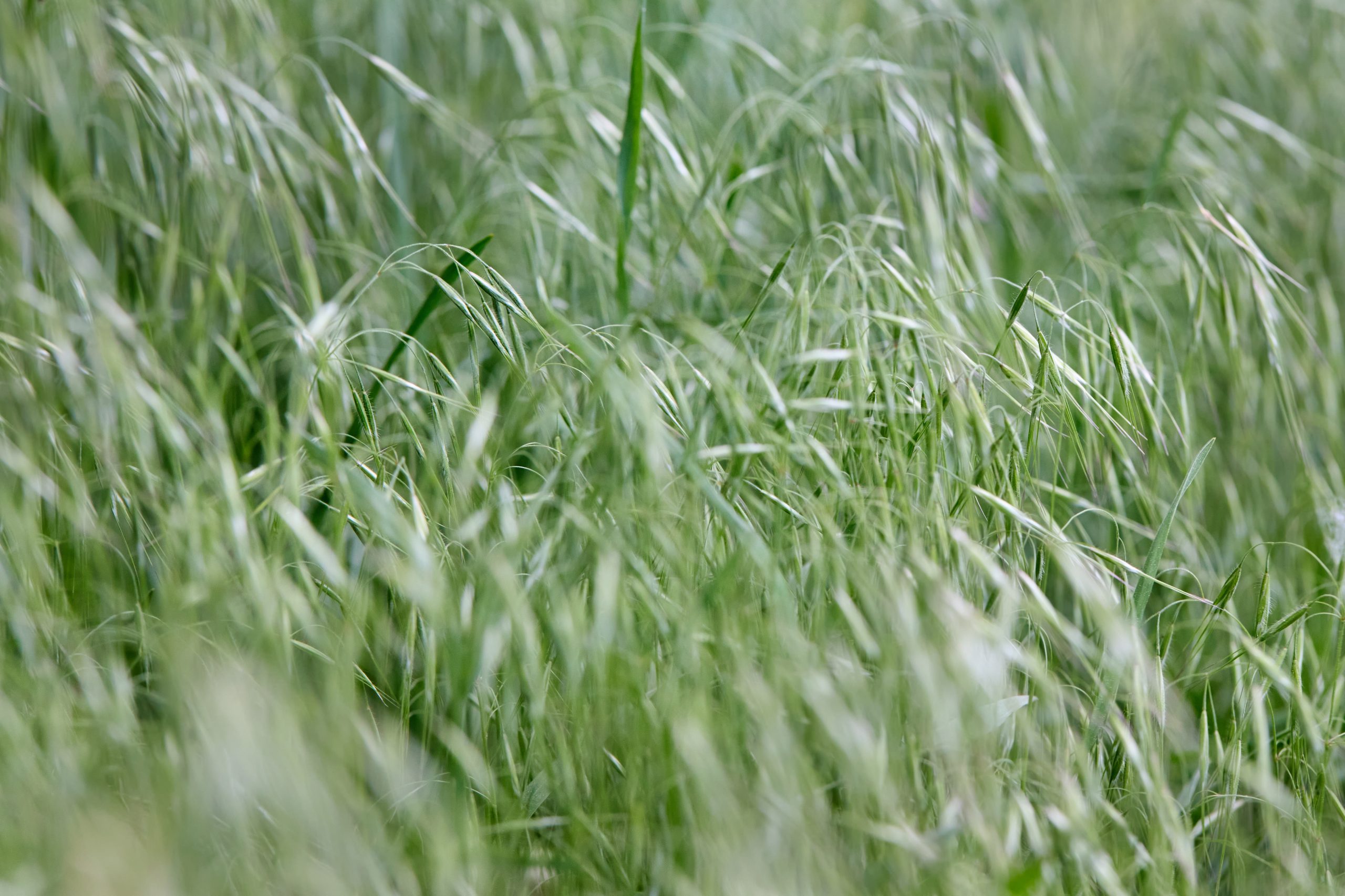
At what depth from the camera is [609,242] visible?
139cm

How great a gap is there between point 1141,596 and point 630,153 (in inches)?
26.3

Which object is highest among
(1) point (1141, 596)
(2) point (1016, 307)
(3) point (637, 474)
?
(2) point (1016, 307)

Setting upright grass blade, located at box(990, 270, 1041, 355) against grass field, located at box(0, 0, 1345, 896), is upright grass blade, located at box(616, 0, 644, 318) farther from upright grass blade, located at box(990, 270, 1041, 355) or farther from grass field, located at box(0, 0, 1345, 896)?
upright grass blade, located at box(990, 270, 1041, 355)

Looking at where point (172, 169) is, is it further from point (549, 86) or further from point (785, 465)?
point (785, 465)

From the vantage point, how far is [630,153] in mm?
1154

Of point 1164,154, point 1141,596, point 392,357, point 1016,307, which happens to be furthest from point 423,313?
point 1164,154

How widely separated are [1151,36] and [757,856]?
196 centimetres

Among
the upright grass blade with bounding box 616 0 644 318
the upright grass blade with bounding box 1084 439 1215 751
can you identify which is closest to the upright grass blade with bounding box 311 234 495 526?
the upright grass blade with bounding box 616 0 644 318

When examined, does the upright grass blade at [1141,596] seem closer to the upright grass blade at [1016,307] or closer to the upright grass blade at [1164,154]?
the upright grass blade at [1016,307]

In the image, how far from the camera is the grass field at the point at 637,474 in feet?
2.59

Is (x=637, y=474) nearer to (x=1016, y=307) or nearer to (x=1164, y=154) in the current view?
(x=1016, y=307)

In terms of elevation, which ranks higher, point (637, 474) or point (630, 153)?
point (630, 153)

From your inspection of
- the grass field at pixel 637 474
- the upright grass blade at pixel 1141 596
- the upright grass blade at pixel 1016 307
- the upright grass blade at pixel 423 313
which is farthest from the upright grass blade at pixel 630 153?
the upright grass blade at pixel 1141 596

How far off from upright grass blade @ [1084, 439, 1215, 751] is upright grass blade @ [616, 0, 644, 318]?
595 millimetres
